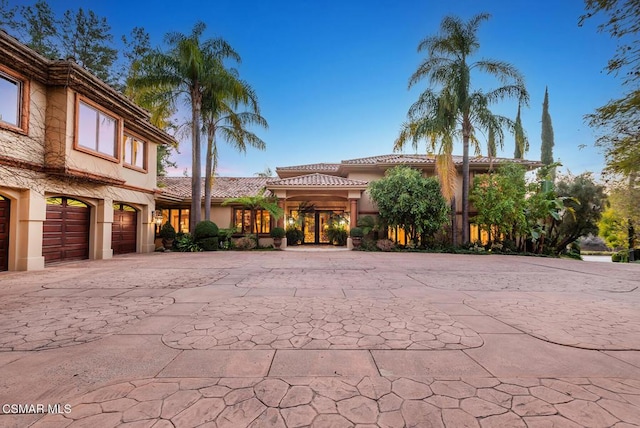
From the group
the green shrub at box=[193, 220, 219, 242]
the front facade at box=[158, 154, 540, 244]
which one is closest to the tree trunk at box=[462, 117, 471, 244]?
the front facade at box=[158, 154, 540, 244]

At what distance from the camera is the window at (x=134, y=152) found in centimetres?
1170

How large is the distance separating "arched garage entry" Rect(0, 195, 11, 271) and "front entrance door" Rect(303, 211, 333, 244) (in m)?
14.2

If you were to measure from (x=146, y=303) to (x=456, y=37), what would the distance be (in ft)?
55.5

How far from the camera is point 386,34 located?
56.9ft

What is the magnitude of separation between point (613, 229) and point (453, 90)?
16.7 meters

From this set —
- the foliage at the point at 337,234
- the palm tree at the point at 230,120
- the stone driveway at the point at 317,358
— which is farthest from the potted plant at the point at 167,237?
the foliage at the point at 337,234

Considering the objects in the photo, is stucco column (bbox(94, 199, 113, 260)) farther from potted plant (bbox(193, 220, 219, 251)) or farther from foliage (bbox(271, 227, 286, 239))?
foliage (bbox(271, 227, 286, 239))

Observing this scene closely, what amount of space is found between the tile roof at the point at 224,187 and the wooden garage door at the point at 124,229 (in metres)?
3.57

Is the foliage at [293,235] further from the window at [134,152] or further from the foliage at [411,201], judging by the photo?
the window at [134,152]

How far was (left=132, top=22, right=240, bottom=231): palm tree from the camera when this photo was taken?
12.3 m

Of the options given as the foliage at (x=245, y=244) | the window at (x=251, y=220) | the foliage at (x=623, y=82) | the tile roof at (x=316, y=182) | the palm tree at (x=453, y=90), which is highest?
the palm tree at (x=453, y=90)

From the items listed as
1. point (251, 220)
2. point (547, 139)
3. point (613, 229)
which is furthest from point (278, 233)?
point (547, 139)

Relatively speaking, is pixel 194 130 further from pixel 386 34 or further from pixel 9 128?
pixel 386 34

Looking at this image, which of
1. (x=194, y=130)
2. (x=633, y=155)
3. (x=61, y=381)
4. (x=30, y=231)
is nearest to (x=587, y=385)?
(x=633, y=155)
